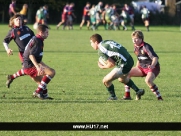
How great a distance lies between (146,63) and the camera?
1274cm

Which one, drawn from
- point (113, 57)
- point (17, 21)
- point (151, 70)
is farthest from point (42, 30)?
point (151, 70)

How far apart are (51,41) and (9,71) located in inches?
594

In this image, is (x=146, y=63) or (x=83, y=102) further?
(x=146, y=63)

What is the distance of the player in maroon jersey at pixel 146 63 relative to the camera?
40.9ft

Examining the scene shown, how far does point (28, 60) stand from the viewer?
1295 cm

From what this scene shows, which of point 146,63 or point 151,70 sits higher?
point 146,63

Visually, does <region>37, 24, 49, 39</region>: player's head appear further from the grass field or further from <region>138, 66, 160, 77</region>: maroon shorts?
<region>138, 66, 160, 77</region>: maroon shorts

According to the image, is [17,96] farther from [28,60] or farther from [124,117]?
[124,117]

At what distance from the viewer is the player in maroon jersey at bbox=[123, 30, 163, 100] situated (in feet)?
40.9

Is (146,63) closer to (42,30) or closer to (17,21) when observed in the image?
(42,30)

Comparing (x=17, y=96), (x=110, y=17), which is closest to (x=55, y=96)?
(x=17, y=96)

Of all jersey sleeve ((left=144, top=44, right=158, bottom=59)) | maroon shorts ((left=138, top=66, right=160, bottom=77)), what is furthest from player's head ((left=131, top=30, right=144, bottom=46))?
maroon shorts ((left=138, top=66, right=160, bottom=77))

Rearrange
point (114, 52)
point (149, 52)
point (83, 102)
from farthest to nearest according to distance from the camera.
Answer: point (149, 52) < point (83, 102) < point (114, 52)

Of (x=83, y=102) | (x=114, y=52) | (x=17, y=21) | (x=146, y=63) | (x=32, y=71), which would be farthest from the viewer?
(x=17, y=21)
